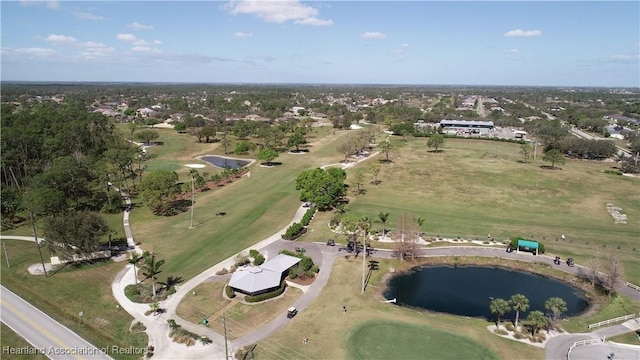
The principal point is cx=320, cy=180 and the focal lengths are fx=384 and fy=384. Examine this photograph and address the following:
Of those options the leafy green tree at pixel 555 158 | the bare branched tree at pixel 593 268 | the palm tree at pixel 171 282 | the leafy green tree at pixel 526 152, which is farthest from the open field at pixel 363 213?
the bare branched tree at pixel 593 268

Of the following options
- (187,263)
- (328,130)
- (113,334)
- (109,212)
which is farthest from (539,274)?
(328,130)

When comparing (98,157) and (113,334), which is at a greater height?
(98,157)

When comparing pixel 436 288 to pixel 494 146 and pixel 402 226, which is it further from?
pixel 494 146

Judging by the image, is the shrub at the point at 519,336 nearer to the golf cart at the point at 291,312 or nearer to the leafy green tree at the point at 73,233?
→ the golf cart at the point at 291,312

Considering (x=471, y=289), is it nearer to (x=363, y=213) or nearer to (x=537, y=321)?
(x=537, y=321)

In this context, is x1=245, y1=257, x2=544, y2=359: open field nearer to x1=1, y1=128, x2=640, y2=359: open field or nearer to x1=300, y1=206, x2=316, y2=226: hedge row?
x1=1, y1=128, x2=640, y2=359: open field

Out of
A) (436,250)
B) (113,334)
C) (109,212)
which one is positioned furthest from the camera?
(109,212)
